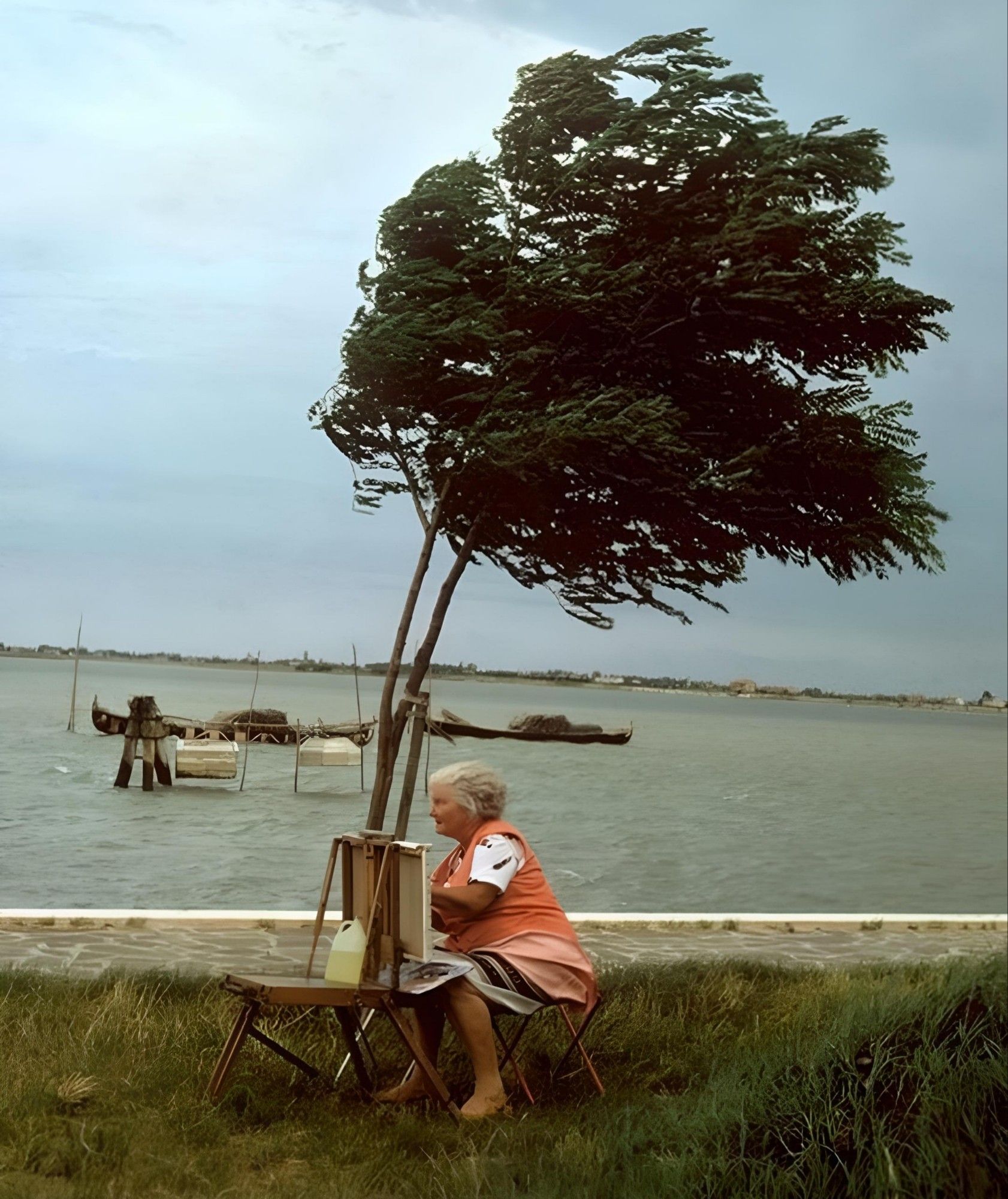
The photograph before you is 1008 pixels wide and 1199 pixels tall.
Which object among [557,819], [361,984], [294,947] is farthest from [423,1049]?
[557,819]

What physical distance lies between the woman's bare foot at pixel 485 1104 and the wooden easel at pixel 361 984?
6cm

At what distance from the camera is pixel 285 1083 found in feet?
13.4

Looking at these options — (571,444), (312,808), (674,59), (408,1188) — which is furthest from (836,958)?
(312,808)

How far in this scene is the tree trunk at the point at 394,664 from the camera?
8.06 metres

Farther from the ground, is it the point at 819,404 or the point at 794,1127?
the point at 819,404

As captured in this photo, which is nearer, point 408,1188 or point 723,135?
point 408,1188

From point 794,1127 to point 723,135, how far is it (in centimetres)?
622

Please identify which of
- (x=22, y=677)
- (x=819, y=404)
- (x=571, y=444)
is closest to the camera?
(x=571, y=444)

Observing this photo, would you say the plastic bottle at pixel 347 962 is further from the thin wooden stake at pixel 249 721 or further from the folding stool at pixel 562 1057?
the thin wooden stake at pixel 249 721

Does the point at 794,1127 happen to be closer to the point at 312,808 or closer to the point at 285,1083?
the point at 285,1083

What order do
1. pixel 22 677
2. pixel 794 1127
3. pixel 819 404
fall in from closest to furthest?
1. pixel 794 1127
2. pixel 819 404
3. pixel 22 677

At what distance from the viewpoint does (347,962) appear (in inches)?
145

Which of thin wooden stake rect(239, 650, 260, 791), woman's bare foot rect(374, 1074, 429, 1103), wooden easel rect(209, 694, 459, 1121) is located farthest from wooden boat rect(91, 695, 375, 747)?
wooden easel rect(209, 694, 459, 1121)

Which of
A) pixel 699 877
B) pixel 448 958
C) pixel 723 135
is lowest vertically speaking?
pixel 699 877
